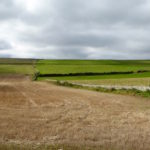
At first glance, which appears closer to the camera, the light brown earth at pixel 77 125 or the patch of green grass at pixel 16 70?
the light brown earth at pixel 77 125

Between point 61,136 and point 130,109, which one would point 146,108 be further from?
point 61,136

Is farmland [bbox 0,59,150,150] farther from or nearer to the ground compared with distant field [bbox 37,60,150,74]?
nearer to the ground

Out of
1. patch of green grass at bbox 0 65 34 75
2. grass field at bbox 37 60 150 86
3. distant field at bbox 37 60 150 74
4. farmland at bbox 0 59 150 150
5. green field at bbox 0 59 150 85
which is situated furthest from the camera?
patch of green grass at bbox 0 65 34 75

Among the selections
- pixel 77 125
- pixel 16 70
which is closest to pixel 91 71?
pixel 16 70

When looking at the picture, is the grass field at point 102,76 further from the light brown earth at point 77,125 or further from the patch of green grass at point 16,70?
the light brown earth at point 77,125

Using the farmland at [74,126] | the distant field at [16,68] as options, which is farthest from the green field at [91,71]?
the farmland at [74,126]

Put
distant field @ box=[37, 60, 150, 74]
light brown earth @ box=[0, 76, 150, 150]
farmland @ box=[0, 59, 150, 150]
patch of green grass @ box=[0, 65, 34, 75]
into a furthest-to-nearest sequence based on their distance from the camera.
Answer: patch of green grass @ box=[0, 65, 34, 75] < distant field @ box=[37, 60, 150, 74] < light brown earth @ box=[0, 76, 150, 150] < farmland @ box=[0, 59, 150, 150]

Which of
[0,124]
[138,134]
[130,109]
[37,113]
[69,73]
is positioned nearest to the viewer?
[138,134]

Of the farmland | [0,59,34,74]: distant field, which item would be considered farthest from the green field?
the farmland

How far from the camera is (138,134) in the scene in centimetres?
1159

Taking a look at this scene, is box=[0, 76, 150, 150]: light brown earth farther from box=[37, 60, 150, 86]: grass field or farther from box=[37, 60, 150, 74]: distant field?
box=[37, 60, 150, 74]: distant field

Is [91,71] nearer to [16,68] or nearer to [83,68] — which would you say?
[83,68]

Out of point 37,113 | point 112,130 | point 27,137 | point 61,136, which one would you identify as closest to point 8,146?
point 27,137

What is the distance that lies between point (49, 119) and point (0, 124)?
7.97ft
